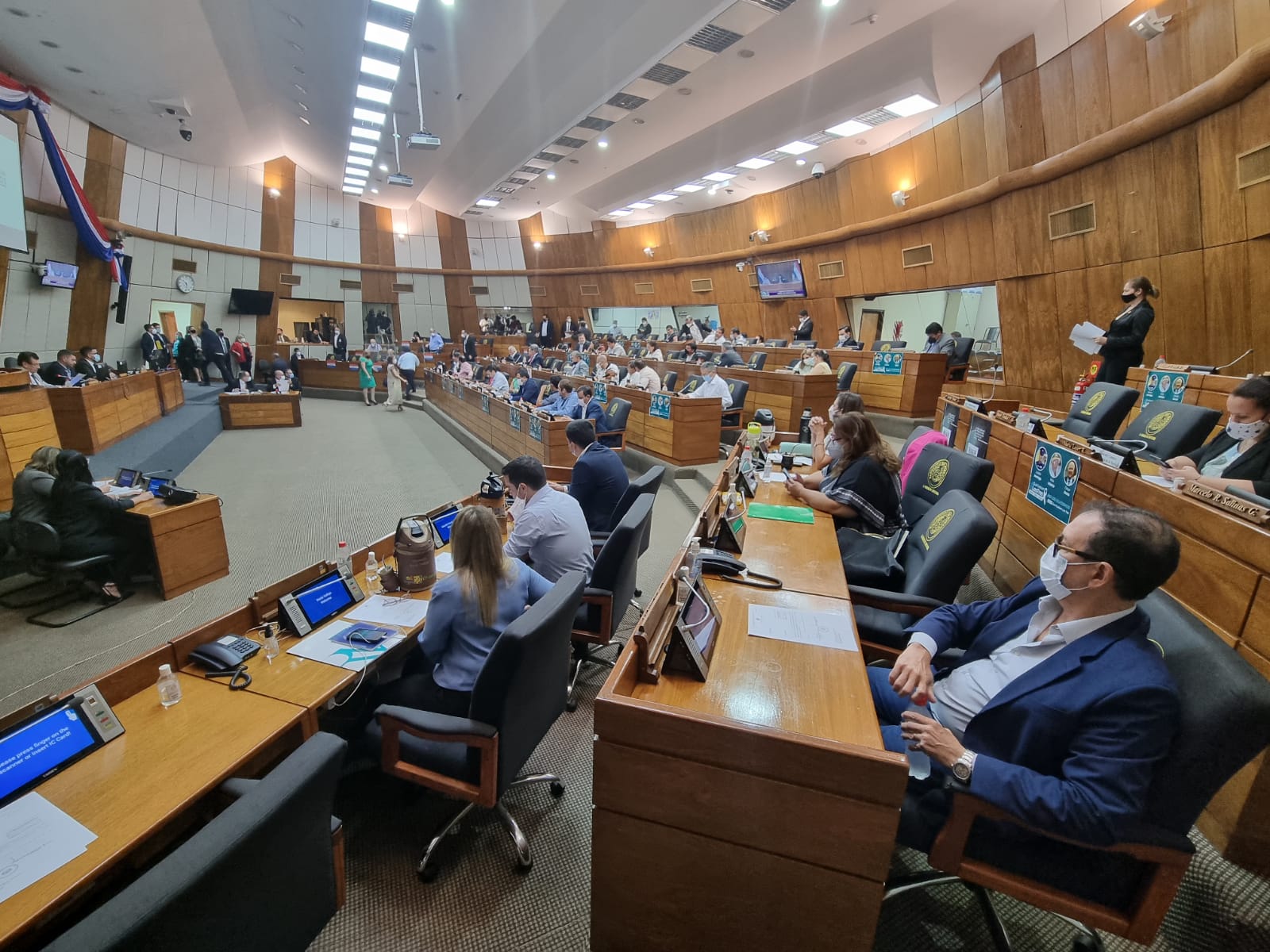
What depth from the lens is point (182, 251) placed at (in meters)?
12.9

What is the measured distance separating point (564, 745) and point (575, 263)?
18453mm

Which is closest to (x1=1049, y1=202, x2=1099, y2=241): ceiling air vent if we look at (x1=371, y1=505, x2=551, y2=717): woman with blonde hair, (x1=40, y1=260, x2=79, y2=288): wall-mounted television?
(x1=371, y1=505, x2=551, y2=717): woman with blonde hair

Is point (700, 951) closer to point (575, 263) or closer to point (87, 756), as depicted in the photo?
point (87, 756)

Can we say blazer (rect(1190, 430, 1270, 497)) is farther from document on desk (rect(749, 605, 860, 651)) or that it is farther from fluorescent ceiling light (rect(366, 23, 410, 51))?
fluorescent ceiling light (rect(366, 23, 410, 51))

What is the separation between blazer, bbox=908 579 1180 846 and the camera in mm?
1182

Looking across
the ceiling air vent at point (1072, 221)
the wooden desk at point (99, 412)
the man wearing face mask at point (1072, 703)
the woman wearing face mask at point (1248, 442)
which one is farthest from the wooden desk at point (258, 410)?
the ceiling air vent at point (1072, 221)

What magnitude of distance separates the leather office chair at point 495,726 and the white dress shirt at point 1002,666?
1.14m

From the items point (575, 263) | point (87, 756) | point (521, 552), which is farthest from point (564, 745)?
point (575, 263)

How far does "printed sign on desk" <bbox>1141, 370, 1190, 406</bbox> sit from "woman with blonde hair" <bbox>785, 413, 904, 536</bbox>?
9.80 feet

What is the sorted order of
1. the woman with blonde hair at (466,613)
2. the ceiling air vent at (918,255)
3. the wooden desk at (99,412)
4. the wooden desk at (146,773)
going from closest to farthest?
the wooden desk at (146,773)
the woman with blonde hair at (466,613)
the wooden desk at (99,412)
the ceiling air vent at (918,255)

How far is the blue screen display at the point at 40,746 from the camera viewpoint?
4.31ft

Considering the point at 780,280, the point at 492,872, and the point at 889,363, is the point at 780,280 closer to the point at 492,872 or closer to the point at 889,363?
the point at 889,363

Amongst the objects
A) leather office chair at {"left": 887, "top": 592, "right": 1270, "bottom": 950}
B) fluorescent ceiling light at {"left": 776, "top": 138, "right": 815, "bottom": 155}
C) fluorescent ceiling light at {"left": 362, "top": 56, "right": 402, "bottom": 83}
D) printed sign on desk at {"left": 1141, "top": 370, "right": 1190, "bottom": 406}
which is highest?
fluorescent ceiling light at {"left": 362, "top": 56, "right": 402, "bottom": 83}

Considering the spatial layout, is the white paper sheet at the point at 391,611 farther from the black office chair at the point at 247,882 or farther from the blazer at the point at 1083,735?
the blazer at the point at 1083,735
